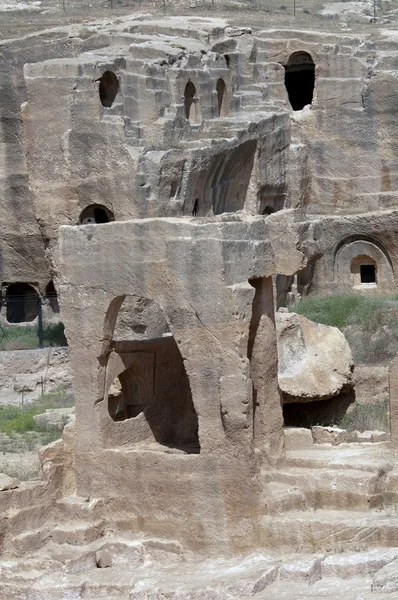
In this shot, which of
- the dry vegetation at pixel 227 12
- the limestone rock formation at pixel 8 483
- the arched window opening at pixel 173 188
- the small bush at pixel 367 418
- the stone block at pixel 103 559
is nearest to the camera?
the stone block at pixel 103 559

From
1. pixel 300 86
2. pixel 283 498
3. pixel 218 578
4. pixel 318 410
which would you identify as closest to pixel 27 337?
pixel 318 410

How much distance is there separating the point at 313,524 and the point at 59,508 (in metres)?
3.48

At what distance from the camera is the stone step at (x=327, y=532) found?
2012 cm

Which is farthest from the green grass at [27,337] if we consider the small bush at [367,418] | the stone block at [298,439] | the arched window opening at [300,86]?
the stone block at [298,439]

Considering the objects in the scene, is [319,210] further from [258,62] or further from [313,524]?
[313,524]

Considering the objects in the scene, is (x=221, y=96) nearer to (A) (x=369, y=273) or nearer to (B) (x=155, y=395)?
(A) (x=369, y=273)

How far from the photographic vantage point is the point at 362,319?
108ft

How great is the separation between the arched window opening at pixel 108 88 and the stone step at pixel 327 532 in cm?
1522

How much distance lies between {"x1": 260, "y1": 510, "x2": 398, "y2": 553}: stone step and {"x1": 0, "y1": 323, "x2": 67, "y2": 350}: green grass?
15.1m

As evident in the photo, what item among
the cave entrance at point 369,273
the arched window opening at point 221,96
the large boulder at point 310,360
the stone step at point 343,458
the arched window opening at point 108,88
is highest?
the arched window opening at point 221,96

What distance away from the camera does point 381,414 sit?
86.8ft

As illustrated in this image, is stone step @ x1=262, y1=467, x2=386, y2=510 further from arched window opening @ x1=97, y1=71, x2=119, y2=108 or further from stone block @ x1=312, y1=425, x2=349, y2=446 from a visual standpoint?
arched window opening @ x1=97, y1=71, x2=119, y2=108

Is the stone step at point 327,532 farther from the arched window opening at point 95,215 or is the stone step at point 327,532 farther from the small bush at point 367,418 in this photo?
the arched window opening at point 95,215

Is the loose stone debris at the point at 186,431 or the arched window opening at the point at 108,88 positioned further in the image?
the arched window opening at the point at 108,88
